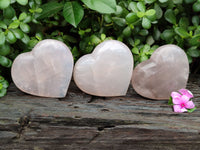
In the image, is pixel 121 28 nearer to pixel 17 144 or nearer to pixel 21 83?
pixel 21 83

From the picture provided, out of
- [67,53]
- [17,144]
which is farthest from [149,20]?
[17,144]

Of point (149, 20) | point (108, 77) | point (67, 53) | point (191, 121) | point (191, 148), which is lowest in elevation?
point (191, 148)

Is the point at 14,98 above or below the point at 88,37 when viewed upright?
below

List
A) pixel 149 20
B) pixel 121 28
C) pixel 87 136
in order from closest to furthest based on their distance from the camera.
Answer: pixel 87 136 → pixel 149 20 → pixel 121 28

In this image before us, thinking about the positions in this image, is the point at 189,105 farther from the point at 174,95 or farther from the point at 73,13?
the point at 73,13

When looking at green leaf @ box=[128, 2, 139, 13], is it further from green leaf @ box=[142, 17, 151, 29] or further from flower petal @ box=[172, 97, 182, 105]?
flower petal @ box=[172, 97, 182, 105]

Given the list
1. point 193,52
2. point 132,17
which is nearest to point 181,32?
point 193,52

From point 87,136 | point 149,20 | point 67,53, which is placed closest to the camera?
point 87,136

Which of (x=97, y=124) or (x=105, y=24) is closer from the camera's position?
(x=97, y=124)
